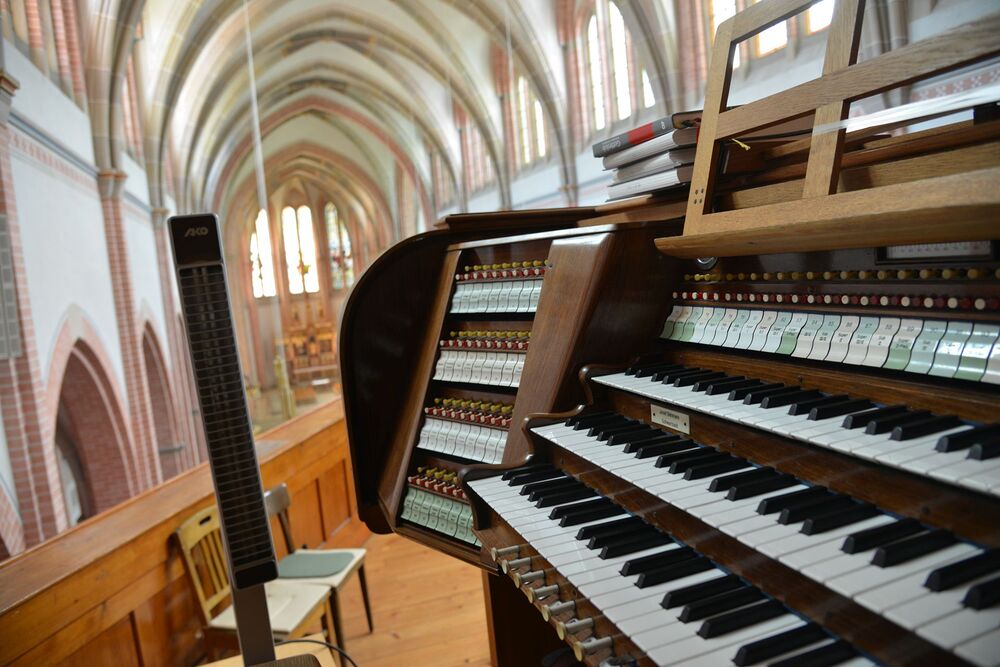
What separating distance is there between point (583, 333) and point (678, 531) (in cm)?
70

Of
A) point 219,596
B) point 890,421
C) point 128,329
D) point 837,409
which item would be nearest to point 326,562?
point 219,596

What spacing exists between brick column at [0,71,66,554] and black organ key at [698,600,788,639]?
4867 mm

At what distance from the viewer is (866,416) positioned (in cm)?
128

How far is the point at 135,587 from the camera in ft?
9.05

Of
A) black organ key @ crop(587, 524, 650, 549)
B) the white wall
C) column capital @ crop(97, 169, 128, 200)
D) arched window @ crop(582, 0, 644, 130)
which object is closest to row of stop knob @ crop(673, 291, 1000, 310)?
black organ key @ crop(587, 524, 650, 549)

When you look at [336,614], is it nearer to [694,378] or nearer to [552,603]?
[552,603]

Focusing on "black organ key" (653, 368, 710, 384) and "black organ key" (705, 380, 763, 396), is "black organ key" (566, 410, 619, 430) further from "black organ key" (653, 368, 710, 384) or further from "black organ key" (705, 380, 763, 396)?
"black organ key" (705, 380, 763, 396)

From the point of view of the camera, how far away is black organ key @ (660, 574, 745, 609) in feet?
3.98

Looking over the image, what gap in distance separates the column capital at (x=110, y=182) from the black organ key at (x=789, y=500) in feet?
26.2

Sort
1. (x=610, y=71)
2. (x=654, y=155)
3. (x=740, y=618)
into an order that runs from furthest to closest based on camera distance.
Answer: (x=610, y=71) → (x=654, y=155) → (x=740, y=618)

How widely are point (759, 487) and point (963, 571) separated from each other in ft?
1.34

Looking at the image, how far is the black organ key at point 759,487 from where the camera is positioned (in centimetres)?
132

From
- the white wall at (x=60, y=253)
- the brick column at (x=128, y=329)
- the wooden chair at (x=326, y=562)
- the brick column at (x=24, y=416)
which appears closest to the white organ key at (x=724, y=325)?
the wooden chair at (x=326, y=562)

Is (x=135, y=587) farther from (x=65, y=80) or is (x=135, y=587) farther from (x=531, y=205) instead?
(x=531, y=205)
